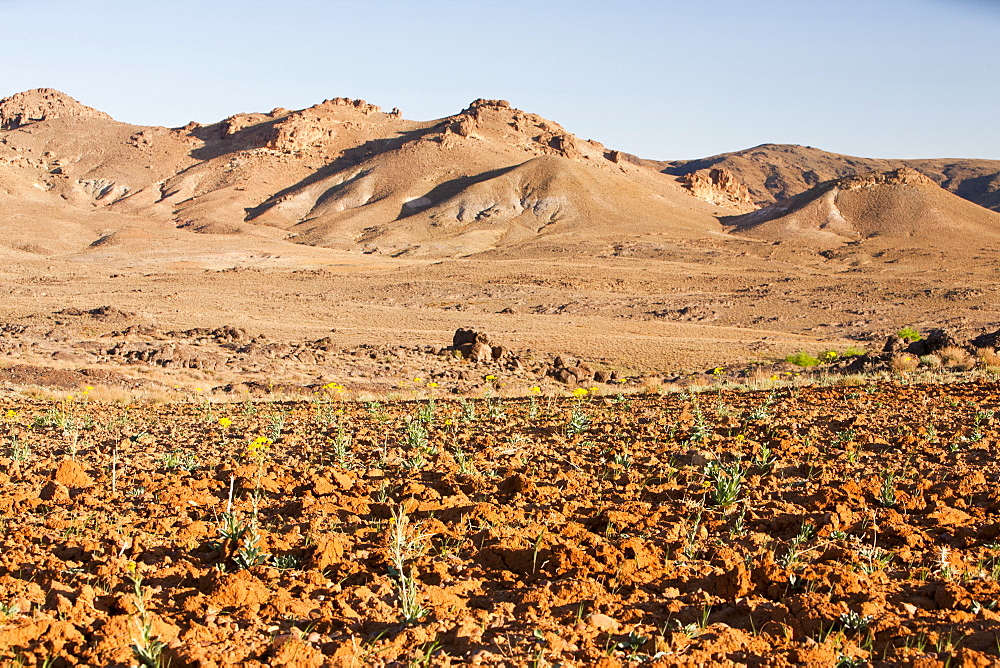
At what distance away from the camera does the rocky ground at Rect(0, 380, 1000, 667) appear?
2.88m

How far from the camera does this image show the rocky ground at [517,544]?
2.88 metres

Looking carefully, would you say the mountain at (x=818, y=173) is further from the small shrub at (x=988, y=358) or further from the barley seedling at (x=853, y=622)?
the barley seedling at (x=853, y=622)

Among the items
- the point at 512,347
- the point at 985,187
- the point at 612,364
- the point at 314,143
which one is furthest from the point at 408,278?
the point at 985,187

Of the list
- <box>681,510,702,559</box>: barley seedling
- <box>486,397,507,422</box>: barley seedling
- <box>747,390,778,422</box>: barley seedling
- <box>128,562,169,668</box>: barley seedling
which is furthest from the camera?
<box>486,397,507,422</box>: barley seedling

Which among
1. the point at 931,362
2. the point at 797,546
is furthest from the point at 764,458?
the point at 931,362

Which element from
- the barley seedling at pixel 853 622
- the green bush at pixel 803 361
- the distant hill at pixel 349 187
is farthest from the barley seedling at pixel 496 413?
the distant hill at pixel 349 187

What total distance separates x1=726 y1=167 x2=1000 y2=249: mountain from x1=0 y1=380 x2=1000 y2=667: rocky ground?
252ft

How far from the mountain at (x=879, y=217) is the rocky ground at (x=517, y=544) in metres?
76.7

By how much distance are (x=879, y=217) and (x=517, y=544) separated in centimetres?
9210

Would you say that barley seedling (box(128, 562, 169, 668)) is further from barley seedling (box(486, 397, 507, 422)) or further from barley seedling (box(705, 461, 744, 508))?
barley seedling (box(486, 397, 507, 422))

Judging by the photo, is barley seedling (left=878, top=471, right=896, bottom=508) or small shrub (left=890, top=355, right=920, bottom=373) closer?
barley seedling (left=878, top=471, right=896, bottom=508)

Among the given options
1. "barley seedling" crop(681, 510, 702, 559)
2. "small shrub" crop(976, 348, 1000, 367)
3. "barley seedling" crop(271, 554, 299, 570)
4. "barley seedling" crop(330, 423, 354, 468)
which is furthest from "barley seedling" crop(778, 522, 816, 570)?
"small shrub" crop(976, 348, 1000, 367)

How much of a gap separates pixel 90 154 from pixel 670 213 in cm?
9609

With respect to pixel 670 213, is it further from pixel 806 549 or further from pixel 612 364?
pixel 806 549
